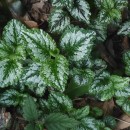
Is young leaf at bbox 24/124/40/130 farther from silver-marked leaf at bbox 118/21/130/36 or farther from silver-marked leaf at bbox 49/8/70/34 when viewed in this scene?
silver-marked leaf at bbox 118/21/130/36

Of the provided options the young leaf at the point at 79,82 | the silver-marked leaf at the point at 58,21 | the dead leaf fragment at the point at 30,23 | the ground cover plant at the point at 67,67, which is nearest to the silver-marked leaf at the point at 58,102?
the ground cover plant at the point at 67,67

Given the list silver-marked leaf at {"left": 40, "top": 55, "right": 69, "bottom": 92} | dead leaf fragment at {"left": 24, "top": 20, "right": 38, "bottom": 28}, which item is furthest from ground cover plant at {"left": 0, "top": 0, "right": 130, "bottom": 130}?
dead leaf fragment at {"left": 24, "top": 20, "right": 38, "bottom": 28}

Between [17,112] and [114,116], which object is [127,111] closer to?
[114,116]

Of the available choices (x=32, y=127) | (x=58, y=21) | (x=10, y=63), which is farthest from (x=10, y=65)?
(x=58, y=21)

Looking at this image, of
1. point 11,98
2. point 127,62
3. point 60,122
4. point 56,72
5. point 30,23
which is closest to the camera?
point 56,72

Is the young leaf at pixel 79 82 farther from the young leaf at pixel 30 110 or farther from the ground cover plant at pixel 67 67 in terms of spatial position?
the young leaf at pixel 30 110

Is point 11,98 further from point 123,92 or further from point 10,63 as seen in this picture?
point 123,92

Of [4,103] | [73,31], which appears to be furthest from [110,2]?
[4,103]
